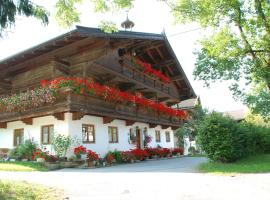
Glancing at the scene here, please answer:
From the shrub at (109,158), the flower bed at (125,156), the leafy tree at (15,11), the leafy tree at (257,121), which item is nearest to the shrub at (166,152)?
the flower bed at (125,156)

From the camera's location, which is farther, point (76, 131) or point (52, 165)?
point (76, 131)

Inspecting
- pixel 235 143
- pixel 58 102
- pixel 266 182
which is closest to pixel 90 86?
pixel 58 102

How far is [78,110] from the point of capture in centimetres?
1653

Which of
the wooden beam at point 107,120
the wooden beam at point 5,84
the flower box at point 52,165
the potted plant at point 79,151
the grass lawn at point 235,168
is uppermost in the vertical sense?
the wooden beam at point 5,84

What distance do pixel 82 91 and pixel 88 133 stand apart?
337 centimetres

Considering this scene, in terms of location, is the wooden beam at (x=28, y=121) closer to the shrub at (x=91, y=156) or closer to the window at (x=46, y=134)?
the window at (x=46, y=134)

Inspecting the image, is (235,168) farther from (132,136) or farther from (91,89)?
(132,136)

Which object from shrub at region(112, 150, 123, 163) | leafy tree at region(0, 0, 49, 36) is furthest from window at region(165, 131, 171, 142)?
leafy tree at region(0, 0, 49, 36)

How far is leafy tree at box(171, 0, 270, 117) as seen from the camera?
55.2 ft

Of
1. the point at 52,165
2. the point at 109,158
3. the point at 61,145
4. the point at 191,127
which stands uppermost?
the point at 191,127

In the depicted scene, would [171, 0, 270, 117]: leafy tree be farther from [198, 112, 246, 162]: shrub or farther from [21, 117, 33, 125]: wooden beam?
[21, 117, 33, 125]: wooden beam

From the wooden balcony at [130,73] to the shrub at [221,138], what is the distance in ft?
24.8

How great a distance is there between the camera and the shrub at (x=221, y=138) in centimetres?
1419

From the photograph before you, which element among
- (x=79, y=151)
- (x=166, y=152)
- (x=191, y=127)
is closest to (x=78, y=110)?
(x=79, y=151)
